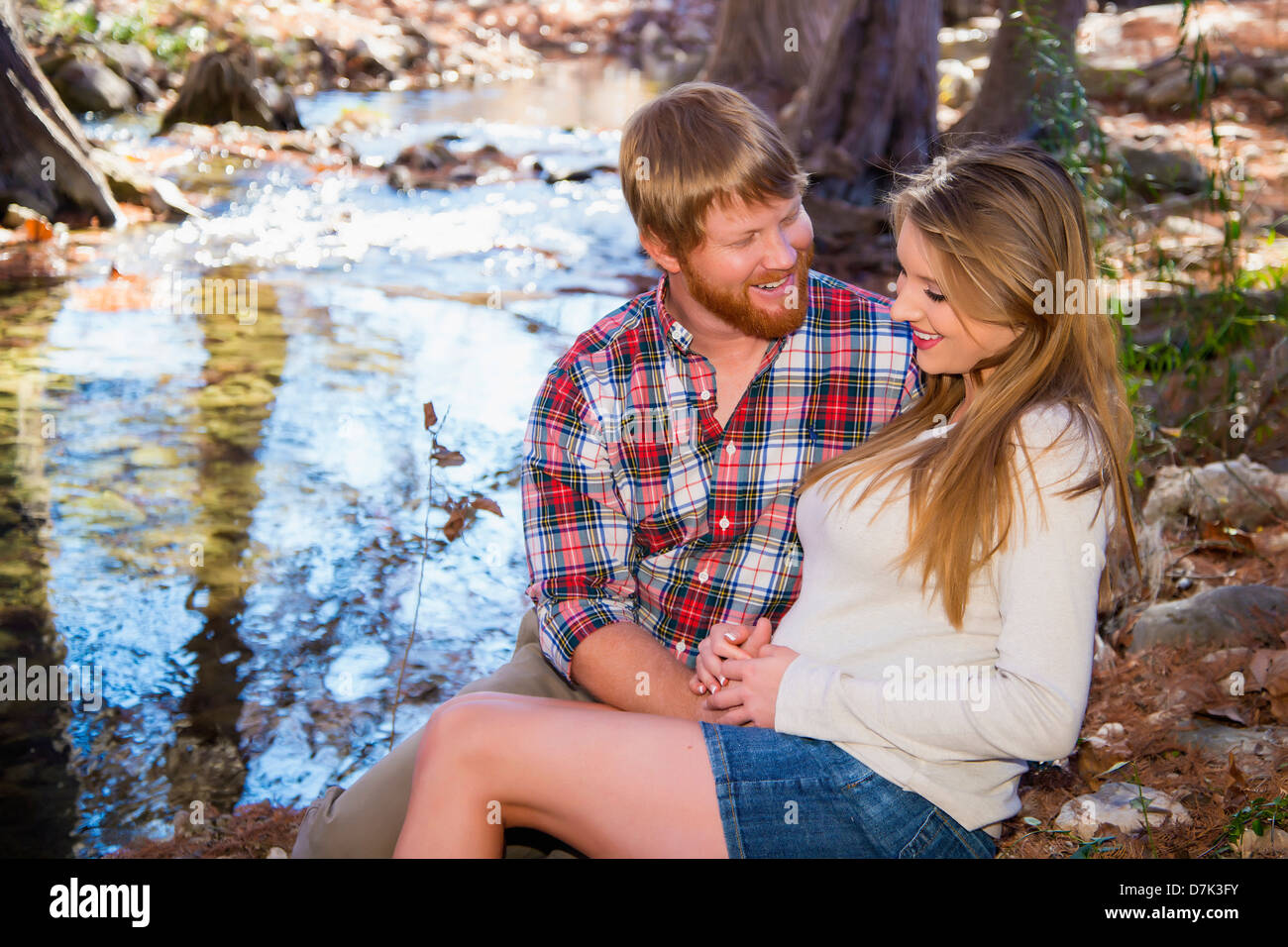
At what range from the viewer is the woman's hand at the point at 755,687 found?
2.35 metres

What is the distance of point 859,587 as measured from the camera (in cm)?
242

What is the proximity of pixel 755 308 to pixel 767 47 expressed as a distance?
1400cm

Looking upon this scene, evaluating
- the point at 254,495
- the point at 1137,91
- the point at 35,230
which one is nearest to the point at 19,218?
the point at 35,230

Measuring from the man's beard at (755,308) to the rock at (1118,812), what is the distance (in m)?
1.36

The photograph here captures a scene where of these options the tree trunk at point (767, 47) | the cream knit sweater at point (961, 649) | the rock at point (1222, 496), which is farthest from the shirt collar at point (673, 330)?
the tree trunk at point (767, 47)

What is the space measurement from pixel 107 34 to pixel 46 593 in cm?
1503

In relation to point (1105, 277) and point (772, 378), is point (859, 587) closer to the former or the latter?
point (772, 378)

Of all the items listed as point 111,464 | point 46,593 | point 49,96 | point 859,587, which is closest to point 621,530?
point 859,587

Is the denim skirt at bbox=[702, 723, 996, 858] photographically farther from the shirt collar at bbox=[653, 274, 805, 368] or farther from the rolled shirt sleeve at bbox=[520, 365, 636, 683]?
the shirt collar at bbox=[653, 274, 805, 368]

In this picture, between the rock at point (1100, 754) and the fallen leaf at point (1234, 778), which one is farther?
the rock at point (1100, 754)

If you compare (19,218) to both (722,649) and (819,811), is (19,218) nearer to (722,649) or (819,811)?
(722,649)

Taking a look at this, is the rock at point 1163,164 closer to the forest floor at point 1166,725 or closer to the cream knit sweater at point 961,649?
the forest floor at point 1166,725

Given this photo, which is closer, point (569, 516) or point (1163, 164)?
point (569, 516)

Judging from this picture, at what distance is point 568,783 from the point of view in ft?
7.47
